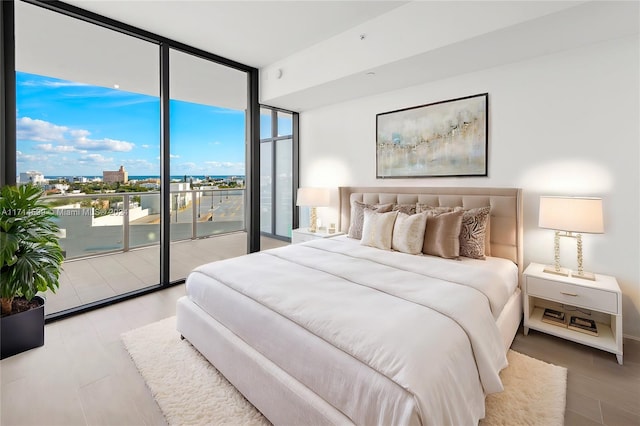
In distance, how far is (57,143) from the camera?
10.6 feet

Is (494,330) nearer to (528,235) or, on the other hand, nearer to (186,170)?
(528,235)

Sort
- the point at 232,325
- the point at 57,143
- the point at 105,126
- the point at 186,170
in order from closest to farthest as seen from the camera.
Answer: the point at 232,325 → the point at 57,143 → the point at 105,126 → the point at 186,170

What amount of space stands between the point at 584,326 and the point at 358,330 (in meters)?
2.21

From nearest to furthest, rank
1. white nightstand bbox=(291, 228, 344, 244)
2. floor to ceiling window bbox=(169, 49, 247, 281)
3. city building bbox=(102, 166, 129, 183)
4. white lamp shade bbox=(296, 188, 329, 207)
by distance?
1. city building bbox=(102, 166, 129, 183)
2. floor to ceiling window bbox=(169, 49, 247, 281)
3. white nightstand bbox=(291, 228, 344, 244)
4. white lamp shade bbox=(296, 188, 329, 207)

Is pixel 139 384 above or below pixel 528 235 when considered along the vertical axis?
below

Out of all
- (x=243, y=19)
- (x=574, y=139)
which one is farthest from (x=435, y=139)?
(x=243, y=19)

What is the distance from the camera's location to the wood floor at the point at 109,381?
1699 mm

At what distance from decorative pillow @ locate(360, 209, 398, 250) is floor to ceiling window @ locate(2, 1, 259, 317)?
1.92m

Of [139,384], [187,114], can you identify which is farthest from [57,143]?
[139,384]

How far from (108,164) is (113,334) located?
6.79 feet

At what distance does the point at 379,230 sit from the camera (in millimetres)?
3045

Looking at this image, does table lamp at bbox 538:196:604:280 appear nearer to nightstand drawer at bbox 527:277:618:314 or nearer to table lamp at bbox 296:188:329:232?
nightstand drawer at bbox 527:277:618:314

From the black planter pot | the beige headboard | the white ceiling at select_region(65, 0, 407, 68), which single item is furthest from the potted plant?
the beige headboard

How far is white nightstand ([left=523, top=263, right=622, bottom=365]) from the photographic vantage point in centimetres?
220
